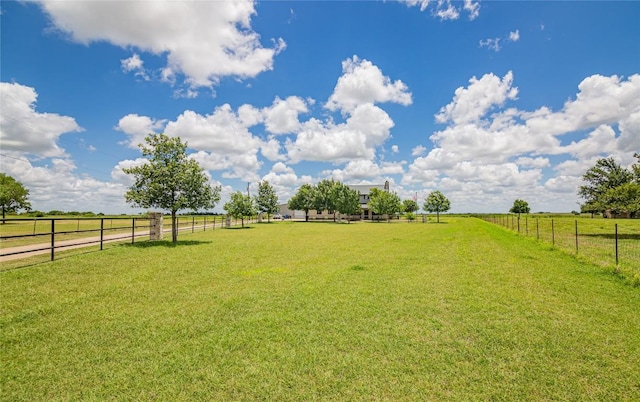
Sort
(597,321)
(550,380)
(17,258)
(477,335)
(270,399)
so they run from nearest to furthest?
(270,399)
(550,380)
(477,335)
(597,321)
(17,258)

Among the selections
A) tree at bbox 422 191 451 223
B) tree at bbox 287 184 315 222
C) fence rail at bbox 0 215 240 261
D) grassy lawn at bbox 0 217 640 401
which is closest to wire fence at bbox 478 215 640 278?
grassy lawn at bbox 0 217 640 401

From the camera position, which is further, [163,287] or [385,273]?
[385,273]

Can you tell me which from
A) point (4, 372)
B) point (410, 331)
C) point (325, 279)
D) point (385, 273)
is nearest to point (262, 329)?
point (410, 331)

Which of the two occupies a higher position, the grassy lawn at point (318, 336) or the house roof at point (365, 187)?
the house roof at point (365, 187)

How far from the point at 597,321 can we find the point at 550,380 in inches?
126

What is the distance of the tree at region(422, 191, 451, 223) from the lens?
79.6 m

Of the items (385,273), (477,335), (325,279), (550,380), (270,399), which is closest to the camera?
(270,399)

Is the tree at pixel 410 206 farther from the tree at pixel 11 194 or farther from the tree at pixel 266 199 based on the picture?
the tree at pixel 11 194

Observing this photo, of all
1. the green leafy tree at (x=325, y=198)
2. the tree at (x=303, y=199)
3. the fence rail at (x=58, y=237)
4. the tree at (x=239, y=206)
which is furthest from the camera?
the tree at (x=303, y=199)

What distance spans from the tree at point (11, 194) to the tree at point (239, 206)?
137 ft

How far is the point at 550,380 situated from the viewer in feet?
13.1

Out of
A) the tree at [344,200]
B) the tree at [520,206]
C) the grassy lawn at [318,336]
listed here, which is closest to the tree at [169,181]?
the grassy lawn at [318,336]

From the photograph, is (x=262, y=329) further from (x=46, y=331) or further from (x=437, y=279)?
Result: (x=437, y=279)

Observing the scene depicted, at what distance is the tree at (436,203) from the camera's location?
79.6 metres
